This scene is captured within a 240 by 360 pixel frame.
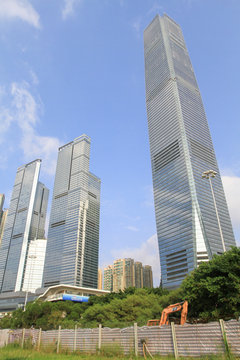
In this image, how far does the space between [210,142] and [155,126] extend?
38.2 m

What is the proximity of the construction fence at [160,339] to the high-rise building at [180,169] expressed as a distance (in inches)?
4769

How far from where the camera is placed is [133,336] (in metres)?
13.3

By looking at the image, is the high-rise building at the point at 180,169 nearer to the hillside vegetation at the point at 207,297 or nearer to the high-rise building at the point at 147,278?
the high-rise building at the point at 147,278

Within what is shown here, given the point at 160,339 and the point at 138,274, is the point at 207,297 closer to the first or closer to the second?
the point at 160,339

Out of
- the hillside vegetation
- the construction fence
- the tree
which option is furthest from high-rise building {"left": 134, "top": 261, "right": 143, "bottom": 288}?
the construction fence

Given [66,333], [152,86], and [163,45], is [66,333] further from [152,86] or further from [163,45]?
[163,45]

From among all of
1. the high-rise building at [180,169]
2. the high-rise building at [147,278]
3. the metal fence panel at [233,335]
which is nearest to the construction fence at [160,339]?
the metal fence panel at [233,335]

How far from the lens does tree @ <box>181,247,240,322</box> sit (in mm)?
18688

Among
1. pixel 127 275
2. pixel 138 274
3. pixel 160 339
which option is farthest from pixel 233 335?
pixel 138 274

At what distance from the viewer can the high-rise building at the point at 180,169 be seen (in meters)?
134

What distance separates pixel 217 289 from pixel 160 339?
9.48 m

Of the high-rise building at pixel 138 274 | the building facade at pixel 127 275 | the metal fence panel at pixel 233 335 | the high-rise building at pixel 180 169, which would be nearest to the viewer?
the metal fence panel at pixel 233 335

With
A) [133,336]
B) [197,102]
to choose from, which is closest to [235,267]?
[133,336]

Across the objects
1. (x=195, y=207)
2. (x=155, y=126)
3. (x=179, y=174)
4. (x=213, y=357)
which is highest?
(x=155, y=126)
